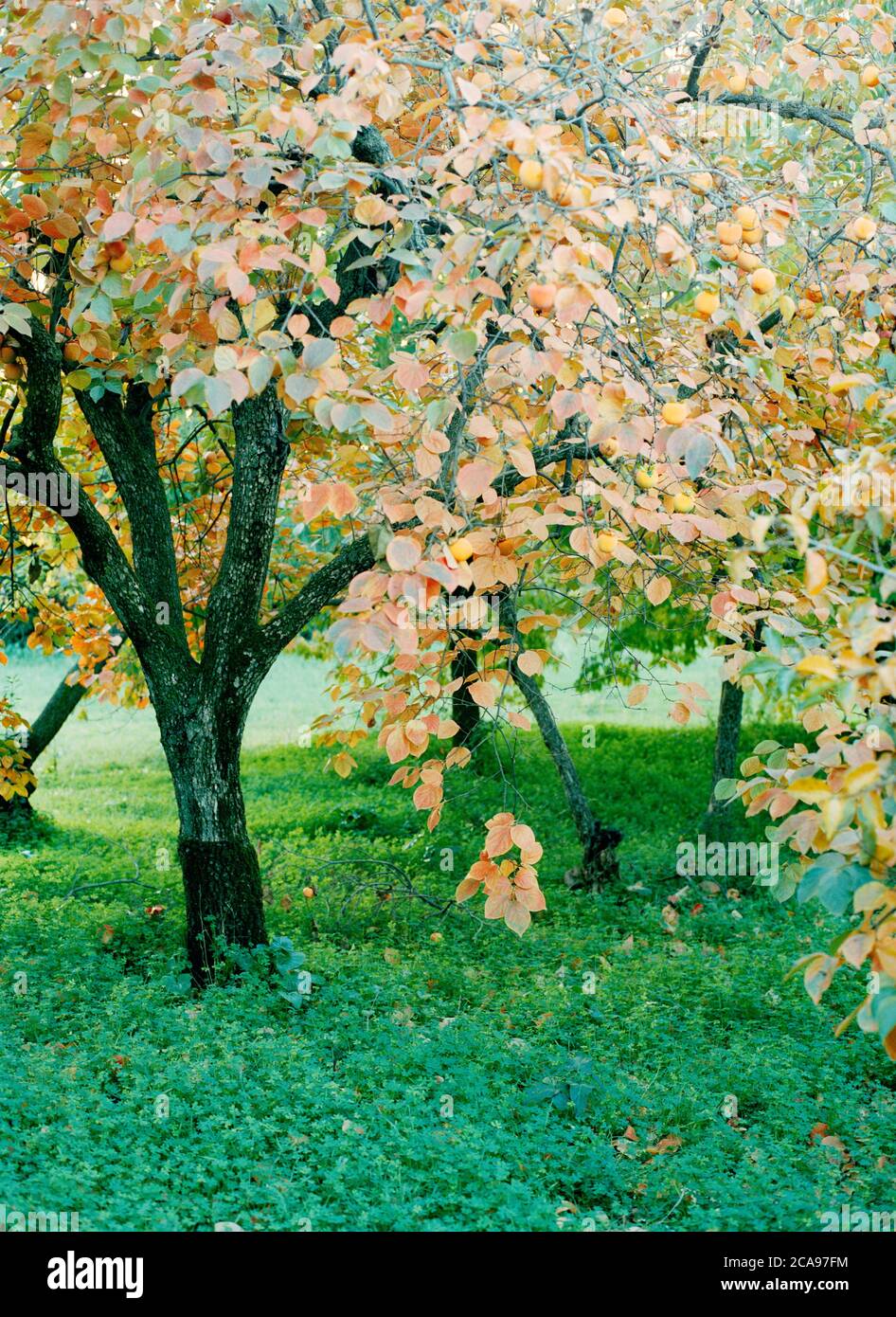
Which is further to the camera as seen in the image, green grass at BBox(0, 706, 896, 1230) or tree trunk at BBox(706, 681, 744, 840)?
tree trunk at BBox(706, 681, 744, 840)


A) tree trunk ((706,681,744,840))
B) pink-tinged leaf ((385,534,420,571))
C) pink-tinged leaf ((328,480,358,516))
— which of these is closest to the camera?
pink-tinged leaf ((385,534,420,571))

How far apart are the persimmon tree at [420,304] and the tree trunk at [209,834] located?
0.02 m

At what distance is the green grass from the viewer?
374 centimetres

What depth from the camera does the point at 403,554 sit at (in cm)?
270

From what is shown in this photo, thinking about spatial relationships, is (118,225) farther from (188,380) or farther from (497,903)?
(497,903)

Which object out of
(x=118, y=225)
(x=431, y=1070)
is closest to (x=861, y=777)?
(x=118, y=225)

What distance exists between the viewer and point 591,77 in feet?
10.9

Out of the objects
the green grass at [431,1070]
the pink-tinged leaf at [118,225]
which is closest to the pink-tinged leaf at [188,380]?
the pink-tinged leaf at [118,225]

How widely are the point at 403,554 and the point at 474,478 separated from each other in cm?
32

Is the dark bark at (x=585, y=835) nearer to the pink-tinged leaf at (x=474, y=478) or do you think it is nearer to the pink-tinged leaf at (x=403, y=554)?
the pink-tinged leaf at (x=474, y=478)

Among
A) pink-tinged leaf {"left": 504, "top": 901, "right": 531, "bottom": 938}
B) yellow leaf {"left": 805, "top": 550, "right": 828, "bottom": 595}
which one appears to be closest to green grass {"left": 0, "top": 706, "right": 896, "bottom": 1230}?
pink-tinged leaf {"left": 504, "top": 901, "right": 531, "bottom": 938}

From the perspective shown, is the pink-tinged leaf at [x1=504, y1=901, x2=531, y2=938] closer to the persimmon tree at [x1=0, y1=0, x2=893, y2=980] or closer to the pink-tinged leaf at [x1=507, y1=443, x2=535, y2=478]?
the persimmon tree at [x1=0, y1=0, x2=893, y2=980]

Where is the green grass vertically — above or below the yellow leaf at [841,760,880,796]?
below

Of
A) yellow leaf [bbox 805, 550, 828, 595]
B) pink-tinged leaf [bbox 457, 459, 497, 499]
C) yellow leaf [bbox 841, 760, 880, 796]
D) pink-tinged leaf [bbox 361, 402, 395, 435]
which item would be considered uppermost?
pink-tinged leaf [bbox 361, 402, 395, 435]
